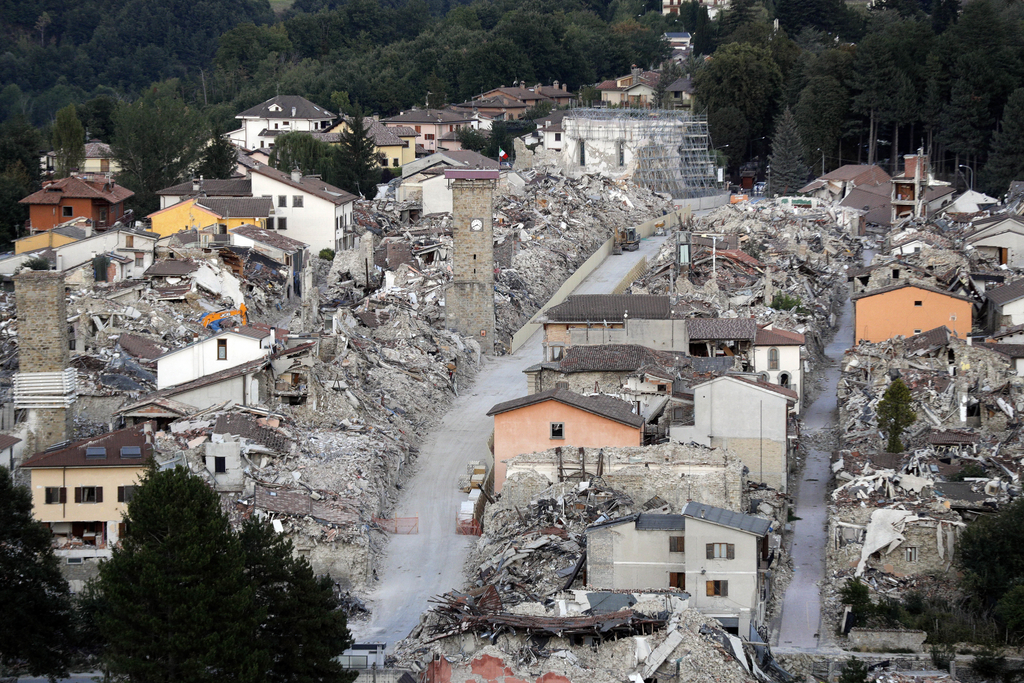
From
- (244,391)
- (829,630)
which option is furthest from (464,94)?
(829,630)

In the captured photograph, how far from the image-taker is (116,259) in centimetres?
4531

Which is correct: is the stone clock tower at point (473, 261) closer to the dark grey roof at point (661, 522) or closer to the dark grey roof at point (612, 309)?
the dark grey roof at point (612, 309)

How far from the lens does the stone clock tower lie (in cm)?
4244

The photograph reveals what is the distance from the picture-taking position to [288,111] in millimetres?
82812

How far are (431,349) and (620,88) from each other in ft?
180

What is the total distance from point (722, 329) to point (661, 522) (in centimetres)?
1300

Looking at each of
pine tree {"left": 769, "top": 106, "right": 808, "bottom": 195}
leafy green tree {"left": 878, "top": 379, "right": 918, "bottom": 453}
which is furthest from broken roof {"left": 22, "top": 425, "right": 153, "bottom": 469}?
pine tree {"left": 769, "top": 106, "right": 808, "bottom": 195}

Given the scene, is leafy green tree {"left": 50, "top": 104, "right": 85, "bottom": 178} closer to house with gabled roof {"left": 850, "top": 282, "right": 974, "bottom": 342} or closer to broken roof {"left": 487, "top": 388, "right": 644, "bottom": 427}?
house with gabled roof {"left": 850, "top": 282, "right": 974, "bottom": 342}

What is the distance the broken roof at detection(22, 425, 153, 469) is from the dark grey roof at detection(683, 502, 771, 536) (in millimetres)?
9484

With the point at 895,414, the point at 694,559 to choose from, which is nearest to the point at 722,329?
the point at 895,414

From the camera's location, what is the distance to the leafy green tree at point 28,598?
23.1 meters

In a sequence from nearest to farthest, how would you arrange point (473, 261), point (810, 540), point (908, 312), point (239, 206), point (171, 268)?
point (810, 540)
point (908, 312)
point (473, 261)
point (171, 268)
point (239, 206)

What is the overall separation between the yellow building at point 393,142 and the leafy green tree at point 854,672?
178ft

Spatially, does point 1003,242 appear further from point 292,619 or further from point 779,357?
point 292,619
